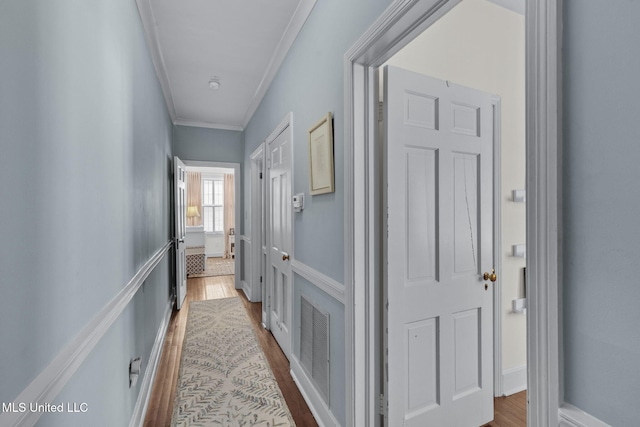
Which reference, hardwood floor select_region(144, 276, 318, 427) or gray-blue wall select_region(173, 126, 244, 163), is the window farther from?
hardwood floor select_region(144, 276, 318, 427)

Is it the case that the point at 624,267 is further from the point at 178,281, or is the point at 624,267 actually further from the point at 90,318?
the point at 178,281

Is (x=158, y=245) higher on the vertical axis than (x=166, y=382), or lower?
higher

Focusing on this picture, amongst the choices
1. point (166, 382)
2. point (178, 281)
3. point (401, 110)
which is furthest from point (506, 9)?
point (178, 281)

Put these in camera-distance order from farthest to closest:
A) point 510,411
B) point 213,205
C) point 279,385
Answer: point 213,205 < point 279,385 < point 510,411

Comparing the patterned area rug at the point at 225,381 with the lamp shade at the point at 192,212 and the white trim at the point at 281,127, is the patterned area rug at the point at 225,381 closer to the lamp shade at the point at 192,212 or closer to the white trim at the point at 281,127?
the white trim at the point at 281,127

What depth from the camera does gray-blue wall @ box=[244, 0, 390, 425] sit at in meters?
1.62

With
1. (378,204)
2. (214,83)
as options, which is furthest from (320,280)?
(214,83)

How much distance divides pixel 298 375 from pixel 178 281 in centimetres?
247

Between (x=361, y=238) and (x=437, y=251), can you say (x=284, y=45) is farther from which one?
(x=437, y=251)

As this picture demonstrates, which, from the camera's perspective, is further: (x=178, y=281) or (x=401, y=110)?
(x=178, y=281)

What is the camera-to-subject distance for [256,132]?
3.98 m

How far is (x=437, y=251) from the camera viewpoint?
165 cm

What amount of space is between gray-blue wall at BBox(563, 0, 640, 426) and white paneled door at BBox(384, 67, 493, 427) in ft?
2.81

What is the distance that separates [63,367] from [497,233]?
2165 millimetres
